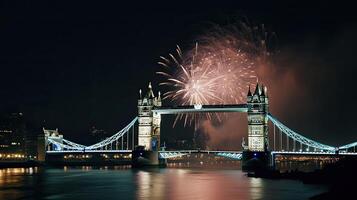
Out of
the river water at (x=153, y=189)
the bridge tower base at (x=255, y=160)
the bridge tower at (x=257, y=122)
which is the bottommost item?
the river water at (x=153, y=189)

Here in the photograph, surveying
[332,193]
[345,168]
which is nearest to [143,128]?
[345,168]

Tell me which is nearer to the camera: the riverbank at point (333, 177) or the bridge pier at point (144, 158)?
the riverbank at point (333, 177)

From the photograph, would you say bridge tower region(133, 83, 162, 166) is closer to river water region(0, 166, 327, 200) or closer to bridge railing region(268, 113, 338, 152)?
bridge railing region(268, 113, 338, 152)

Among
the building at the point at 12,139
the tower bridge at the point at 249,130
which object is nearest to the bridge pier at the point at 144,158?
the tower bridge at the point at 249,130

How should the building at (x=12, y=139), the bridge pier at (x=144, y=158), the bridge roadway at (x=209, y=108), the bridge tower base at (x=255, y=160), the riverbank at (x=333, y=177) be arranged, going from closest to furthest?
the riverbank at (x=333, y=177), the bridge tower base at (x=255, y=160), the bridge roadway at (x=209, y=108), the bridge pier at (x=144, y=158), the building at (x=12, y=139)

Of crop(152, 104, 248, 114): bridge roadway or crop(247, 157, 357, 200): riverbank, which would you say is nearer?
crop(247, 157, 357, 200): riverbank

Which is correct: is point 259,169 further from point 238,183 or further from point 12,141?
point 12,141

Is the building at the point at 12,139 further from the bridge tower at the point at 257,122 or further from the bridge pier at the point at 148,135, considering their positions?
the bridge tower at the point at 257,122

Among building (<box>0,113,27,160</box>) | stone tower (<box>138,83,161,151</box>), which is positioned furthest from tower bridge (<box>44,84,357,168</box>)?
building (<box>0,113,27,160</box>)
